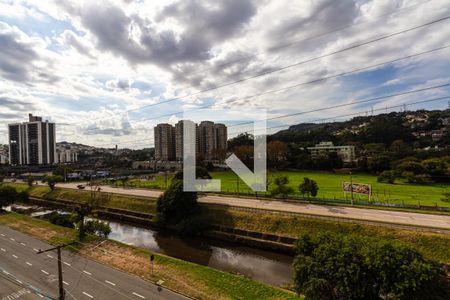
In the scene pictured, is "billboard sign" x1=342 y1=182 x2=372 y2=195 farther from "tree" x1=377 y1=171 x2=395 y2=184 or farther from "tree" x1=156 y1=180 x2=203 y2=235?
"tree" x1=377 y1=171 x2=395 y2=184

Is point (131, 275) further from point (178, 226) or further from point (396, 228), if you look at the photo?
point (396, 228)

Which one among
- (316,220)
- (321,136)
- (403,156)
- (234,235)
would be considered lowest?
(234,235)

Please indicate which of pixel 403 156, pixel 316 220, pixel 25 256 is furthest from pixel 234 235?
pixel 403 156

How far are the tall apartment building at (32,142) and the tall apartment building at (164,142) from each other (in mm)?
41890

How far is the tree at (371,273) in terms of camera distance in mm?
11828

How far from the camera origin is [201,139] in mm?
97375

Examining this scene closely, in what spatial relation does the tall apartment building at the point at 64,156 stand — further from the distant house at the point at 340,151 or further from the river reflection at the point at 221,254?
the river reflection at the point at 221,254

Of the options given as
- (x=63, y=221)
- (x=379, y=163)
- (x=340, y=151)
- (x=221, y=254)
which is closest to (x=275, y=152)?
(x=340, y=151)

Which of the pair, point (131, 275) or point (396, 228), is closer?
point (131, 275)

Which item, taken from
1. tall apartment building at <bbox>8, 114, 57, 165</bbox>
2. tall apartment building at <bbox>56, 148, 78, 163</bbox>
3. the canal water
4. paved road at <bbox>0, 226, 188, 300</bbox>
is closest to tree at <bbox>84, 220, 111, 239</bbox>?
the canal water

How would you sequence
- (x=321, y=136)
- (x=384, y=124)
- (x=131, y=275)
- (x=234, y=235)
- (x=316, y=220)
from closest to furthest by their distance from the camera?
(x=131, y=275)
(x=316, y=220)
(x=234, y=235)
(x=384, y=124)
(x=321, y=136)

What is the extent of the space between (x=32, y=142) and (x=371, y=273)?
130180 mm

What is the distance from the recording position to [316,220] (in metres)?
25.7

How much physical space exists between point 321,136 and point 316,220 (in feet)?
325
